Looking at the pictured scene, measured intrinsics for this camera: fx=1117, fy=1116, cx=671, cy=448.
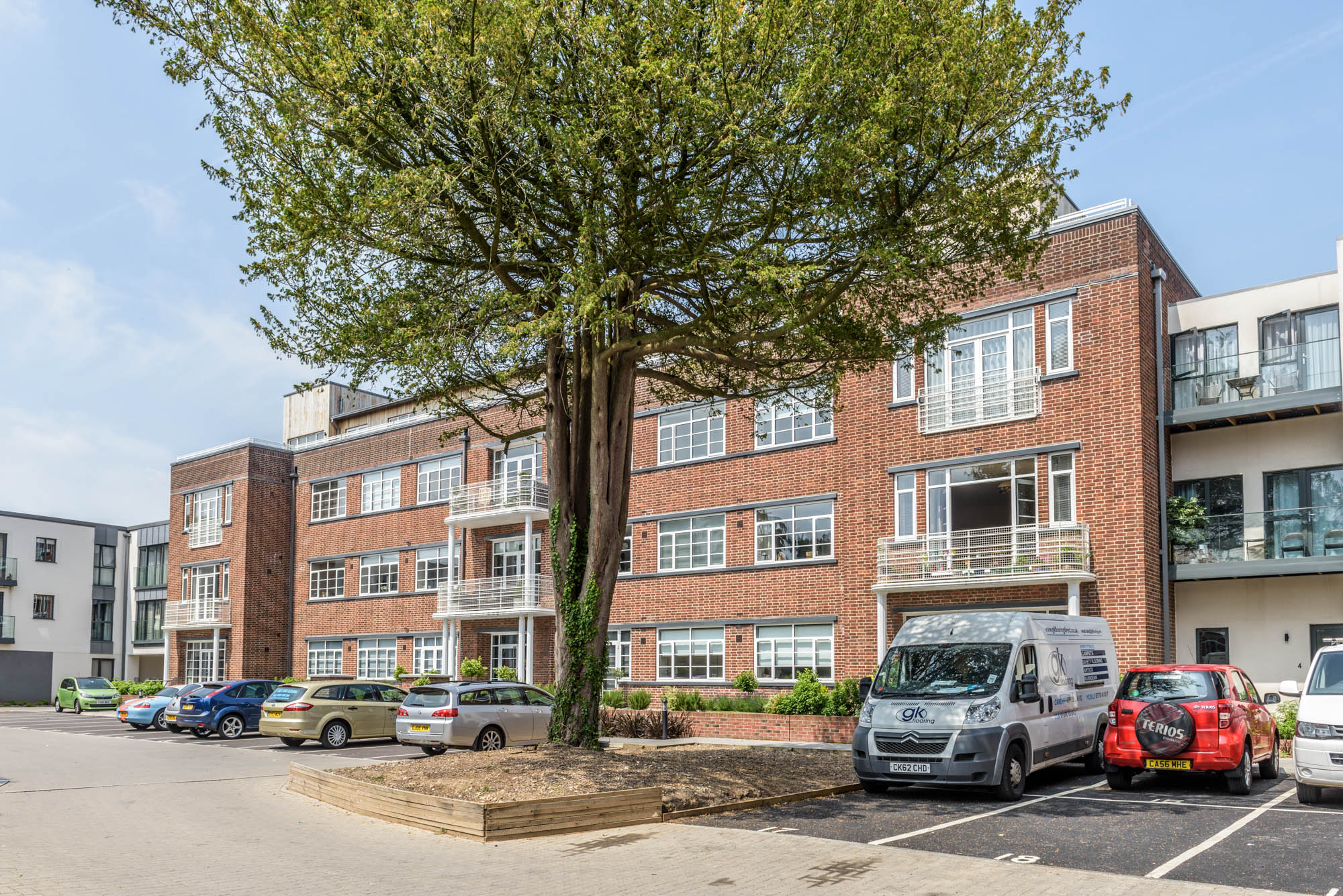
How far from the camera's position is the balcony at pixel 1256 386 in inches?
824

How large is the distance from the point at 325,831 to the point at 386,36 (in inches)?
323

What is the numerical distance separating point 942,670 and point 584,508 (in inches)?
202

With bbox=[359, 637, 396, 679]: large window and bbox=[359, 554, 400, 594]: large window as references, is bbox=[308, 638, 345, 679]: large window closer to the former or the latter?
bbox=[359, 637, 396, 679]: large window

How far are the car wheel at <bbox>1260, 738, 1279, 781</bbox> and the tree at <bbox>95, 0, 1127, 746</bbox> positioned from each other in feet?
23.8

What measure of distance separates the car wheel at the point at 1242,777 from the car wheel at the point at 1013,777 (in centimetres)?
242

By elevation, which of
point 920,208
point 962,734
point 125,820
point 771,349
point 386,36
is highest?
point 386,36

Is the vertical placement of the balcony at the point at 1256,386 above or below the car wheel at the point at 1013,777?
above

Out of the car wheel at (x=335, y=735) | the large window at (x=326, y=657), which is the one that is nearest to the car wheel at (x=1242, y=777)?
the car wheel at (x=335, y=735)

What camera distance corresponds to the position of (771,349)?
618 inches

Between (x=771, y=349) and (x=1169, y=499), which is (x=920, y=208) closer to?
(x=771, y=349)

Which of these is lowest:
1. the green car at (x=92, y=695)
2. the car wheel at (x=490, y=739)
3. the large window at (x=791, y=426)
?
the green car at (x=92, y=695)

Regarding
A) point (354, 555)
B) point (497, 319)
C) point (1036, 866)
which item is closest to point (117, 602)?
point (354, 555)

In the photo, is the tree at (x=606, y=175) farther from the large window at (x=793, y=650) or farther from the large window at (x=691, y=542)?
the large window at (x=691, y=542)

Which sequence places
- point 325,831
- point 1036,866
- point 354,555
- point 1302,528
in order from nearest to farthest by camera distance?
point 1036,866
point 325,831
point 1302,528
point 354,555
